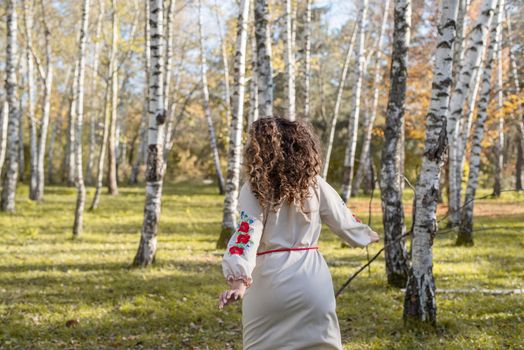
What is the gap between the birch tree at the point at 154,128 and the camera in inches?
382

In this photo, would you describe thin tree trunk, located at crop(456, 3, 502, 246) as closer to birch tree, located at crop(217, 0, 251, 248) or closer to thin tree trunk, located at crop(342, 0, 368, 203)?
thin tree trunk, located at crop(342, 0, 368, 203)

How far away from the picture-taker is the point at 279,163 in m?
3.47

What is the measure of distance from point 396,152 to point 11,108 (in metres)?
13.7

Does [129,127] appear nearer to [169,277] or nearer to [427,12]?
[427,12]

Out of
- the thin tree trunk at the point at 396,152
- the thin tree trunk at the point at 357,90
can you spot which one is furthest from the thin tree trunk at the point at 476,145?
the thin tree trunk at the point at 396,152

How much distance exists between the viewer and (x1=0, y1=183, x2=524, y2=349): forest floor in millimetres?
6246

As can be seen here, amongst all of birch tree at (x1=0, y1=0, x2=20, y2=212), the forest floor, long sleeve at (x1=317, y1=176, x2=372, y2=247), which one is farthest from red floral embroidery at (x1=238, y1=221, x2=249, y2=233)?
birch tree at (x1=0, y1=0, x2=20, y2=212)

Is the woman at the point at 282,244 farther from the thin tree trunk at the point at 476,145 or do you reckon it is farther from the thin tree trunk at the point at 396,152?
the thin tree trunk at the point at 476,145

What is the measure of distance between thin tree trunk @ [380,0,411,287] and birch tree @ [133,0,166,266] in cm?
404

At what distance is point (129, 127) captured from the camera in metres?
46.2

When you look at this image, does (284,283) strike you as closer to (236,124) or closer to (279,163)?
(279,163)

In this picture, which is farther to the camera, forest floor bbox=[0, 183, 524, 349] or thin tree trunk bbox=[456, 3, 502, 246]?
thin tree trunk bbox=[456, 3, 502, 246]

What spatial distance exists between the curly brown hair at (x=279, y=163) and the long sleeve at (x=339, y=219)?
141mm

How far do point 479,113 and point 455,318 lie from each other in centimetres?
777
